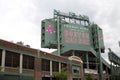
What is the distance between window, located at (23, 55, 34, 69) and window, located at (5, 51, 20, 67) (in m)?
2.15

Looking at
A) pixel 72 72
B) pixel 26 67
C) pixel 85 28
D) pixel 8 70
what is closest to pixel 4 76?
pixel 8 70

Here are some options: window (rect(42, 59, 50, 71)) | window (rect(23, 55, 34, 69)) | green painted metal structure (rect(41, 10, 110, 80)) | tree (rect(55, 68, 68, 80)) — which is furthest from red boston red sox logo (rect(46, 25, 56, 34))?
window (rect(23, 55, 34, 69))

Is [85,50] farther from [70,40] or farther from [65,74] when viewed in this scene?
[65,74]

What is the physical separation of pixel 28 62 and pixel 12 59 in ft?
16.3

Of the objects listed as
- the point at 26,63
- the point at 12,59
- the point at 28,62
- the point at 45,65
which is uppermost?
the point at 12,59

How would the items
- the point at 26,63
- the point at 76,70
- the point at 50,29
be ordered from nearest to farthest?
the point at 26,63 → the point at 76,70 → the point at 50,29

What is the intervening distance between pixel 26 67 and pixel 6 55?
636 centimetres

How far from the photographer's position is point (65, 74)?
53.6 meters

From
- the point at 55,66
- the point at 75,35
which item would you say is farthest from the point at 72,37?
the point at 55,66

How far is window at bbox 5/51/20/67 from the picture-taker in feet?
134

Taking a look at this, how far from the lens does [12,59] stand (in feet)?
138

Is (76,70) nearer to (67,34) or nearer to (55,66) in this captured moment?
(55,66)

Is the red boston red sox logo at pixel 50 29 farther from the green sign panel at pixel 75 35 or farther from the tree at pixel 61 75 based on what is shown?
the tree at pixel 61 75

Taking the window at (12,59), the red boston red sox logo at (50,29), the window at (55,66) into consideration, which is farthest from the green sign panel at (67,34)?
the window at (12,59)
